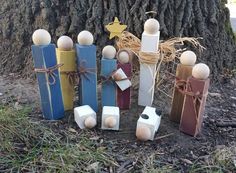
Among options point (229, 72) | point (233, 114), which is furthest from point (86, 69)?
point (229, 72)

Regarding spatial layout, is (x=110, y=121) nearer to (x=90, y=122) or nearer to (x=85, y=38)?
(x=90, y=122)

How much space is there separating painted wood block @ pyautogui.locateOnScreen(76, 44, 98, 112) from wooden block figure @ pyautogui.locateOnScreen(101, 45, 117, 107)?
0.04 m

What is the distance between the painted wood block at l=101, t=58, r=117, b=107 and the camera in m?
1.74

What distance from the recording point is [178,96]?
5.79 feet

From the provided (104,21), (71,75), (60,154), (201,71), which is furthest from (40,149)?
(104,21)

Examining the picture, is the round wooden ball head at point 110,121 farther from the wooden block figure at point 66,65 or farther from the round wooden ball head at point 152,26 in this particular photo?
the round wooden ball head at point 152,26

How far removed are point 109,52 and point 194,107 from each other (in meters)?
0.45

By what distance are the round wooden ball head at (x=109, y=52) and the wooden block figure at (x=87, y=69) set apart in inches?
2.1

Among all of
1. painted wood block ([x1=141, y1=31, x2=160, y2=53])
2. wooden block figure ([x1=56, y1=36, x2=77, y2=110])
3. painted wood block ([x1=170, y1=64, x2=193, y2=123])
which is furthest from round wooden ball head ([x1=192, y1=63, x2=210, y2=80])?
wooden block figure ([x1=56, y1=36, x2=77, y2=110])

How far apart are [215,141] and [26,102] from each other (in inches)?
38.2

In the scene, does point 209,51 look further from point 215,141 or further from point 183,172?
point 183,172

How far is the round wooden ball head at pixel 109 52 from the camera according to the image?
171 centimetres

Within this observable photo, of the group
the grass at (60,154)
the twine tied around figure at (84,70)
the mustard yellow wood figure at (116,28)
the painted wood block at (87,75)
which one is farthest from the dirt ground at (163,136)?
the mustard yellow wood figure at (116,28)

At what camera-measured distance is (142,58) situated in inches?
70.7
